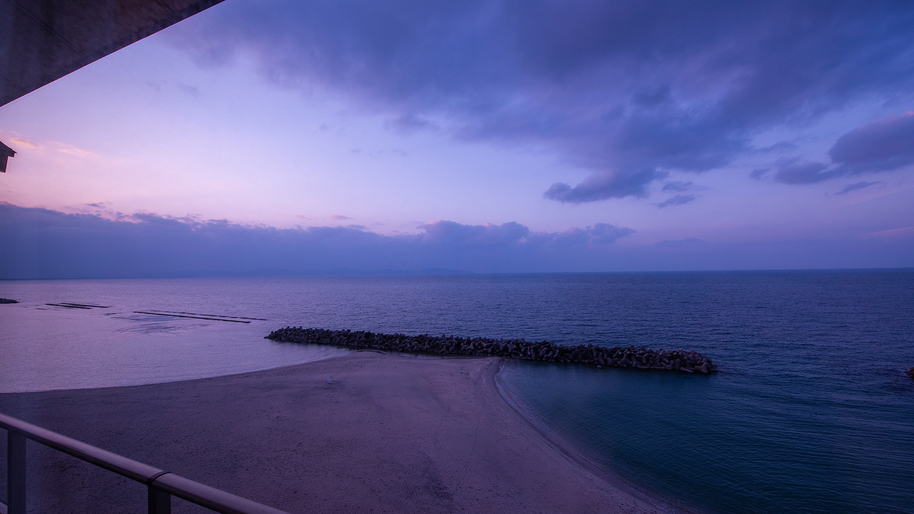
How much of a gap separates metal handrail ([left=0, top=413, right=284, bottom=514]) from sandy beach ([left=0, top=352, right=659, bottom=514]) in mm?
4535

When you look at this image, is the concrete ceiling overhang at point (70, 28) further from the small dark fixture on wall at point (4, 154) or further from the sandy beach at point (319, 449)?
the sandy beach at point (319, 449)

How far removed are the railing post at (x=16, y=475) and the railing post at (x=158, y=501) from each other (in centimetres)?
158

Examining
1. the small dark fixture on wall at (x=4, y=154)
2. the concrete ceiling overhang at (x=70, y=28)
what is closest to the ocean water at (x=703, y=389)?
the concrete ceiling overhang at (x=70, y=28)

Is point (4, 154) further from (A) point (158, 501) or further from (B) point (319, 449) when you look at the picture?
(B) point (319, 449)

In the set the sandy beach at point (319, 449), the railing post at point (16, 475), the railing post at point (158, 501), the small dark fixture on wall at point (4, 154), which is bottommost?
the sandy beach at point (319, 449)

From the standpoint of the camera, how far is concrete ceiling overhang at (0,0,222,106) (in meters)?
3.80

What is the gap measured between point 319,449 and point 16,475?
22.1ft

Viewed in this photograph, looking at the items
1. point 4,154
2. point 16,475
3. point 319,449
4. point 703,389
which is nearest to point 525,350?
point 703,389

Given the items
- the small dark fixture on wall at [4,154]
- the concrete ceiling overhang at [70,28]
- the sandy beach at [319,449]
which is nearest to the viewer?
the concrete ceiling overhang at [70,28]

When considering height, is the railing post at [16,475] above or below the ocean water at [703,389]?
above

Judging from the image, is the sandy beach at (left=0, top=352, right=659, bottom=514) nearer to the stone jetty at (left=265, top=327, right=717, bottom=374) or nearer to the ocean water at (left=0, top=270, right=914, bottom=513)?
the ocean water at (left=0, top=270, right=914, bottom=513)

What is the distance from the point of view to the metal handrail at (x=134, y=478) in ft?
4.77

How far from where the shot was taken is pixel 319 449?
8.62m

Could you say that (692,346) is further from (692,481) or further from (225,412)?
(225,412)
